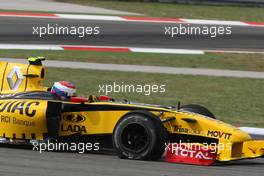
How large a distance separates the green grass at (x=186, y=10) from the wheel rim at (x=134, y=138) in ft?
58.1

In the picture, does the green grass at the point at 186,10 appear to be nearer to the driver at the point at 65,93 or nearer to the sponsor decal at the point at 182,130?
the driver at the point at 65,93

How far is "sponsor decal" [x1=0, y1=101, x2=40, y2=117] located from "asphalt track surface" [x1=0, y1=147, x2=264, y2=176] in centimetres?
51

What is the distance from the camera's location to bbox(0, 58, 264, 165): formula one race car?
33.1ft

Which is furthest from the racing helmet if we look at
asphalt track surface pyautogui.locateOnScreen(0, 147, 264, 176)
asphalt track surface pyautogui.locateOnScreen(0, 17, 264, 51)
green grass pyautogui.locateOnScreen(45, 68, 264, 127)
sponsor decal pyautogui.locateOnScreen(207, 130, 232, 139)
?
asphalt track surface pyautogui.locateOnScreen(0, 17, 264, 51)

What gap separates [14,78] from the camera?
37.6 feet

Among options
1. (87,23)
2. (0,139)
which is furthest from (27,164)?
(87,23)

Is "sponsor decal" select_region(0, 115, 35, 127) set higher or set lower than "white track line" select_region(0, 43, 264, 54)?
lower

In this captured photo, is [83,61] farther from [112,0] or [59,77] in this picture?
[112,0]

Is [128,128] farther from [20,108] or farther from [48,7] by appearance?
[48,7]

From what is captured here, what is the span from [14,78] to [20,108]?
768 mm

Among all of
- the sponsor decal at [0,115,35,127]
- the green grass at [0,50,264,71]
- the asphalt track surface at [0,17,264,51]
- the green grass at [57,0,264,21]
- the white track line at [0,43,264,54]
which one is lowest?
the sponsor decal at [0,115,35,127]

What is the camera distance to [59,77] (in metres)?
17.8

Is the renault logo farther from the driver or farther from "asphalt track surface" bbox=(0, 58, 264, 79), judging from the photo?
"asphalt track surface" bbox=(0, 58, 264, 79)

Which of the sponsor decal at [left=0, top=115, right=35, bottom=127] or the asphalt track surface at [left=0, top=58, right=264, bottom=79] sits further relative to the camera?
the asphalt track surface at [left=0, top=58, right=264, bottom=79]
